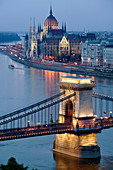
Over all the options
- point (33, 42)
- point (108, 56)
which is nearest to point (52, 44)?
point (33, 42)

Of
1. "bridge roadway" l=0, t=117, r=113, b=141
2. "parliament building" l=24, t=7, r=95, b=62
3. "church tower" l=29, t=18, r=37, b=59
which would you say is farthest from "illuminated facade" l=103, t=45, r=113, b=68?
"bridge roadway" l=0, t=117, r=113, b=141

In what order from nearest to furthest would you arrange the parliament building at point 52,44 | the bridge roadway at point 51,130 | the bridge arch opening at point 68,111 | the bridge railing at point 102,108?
1. the bridge roadway at point 51,130
2. the bridge arch opening at point 68,111
3. the bridge railing at point 102,108
4. the parliament building at point 52,44

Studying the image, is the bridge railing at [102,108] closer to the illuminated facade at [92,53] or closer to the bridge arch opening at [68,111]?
the bridge arch opening at [68,111]

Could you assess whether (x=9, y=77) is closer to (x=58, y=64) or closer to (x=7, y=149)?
(x=58, y=64)

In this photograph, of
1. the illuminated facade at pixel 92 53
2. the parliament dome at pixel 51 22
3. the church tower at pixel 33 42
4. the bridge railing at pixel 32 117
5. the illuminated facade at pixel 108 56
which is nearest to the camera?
the bridge railing at pixel 32 117

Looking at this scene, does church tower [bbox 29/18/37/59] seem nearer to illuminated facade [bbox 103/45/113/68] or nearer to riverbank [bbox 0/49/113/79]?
riverbank [bbox 0/49/113/79]

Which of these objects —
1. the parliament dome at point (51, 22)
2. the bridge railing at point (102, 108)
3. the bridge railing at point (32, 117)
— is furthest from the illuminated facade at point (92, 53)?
the bridge railing at point (32, 117)

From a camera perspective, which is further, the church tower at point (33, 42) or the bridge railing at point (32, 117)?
the church tower at point (33, 42)
